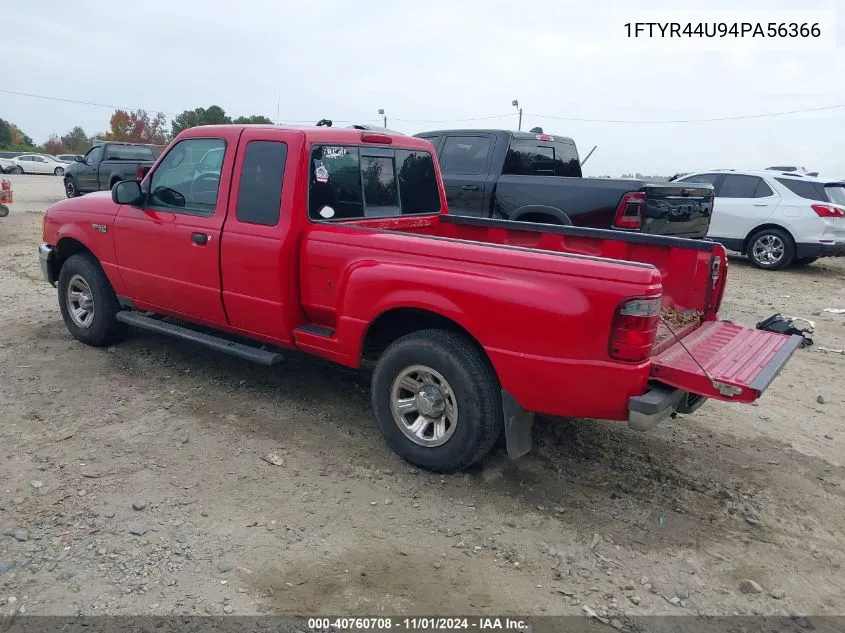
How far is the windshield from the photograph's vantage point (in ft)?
36.1

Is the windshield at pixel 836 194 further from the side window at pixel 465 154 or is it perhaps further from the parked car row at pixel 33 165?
the parked car row at pixel 33 165

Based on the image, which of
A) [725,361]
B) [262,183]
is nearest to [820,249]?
[725,361]

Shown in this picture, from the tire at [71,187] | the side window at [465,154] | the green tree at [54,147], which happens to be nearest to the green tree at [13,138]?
the green tree at [54,147]

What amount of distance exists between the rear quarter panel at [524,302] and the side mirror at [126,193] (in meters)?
2.07

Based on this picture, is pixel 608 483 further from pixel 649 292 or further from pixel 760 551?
pixel 649 292

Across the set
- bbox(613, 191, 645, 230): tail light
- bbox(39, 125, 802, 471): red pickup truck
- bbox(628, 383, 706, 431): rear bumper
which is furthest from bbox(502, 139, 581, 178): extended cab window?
bbox(628, 383, 706, 431): rear bumper

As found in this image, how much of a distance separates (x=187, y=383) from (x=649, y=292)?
352 centimetres

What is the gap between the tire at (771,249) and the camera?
36.7 feet

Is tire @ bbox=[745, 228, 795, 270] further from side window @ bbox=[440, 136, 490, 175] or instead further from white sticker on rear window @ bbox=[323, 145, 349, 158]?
white sticker on rear window @ bbox=[323, 145, 349, 158]

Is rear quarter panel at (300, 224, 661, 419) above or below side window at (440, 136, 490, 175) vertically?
below

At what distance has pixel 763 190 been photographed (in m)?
11.4

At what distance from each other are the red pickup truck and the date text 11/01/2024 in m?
1.04

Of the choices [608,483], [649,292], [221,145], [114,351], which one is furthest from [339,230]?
[114,351]

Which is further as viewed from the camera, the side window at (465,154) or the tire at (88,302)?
the side window at (465,154)
